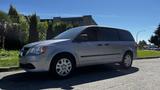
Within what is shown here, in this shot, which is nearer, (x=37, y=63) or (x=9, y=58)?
(x=37, y=63)

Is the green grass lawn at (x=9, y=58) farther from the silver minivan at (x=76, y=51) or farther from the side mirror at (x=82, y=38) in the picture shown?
the side mirror at (x=82, y=38)

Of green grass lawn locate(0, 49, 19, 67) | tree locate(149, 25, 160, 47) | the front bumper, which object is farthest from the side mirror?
tree locate(149, 25, 160, 47)

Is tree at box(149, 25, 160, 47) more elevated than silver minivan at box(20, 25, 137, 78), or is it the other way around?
tree at box(149, 25, 160, 47)

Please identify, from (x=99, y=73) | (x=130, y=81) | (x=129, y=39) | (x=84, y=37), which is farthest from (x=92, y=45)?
(x=129, y=39)

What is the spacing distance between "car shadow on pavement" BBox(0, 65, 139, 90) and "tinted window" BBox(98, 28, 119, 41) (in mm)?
1177

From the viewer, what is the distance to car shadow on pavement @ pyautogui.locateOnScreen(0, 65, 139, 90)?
26.9ft

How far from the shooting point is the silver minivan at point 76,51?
904 centimetres

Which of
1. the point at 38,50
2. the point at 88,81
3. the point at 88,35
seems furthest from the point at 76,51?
the point at 38,50

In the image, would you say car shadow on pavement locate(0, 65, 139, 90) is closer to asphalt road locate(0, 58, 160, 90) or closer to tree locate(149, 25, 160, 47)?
asphalt road locate(0, 58, 160, 90)

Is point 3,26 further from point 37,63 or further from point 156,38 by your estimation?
point 156,38

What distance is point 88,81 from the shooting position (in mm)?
9055

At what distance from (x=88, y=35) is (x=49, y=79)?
2054 millimetres

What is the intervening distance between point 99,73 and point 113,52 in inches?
40.8

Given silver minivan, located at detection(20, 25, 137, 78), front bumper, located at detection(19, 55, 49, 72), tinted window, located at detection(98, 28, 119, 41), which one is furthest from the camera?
tinted window, located at detection(98, 28, 119, 41)
